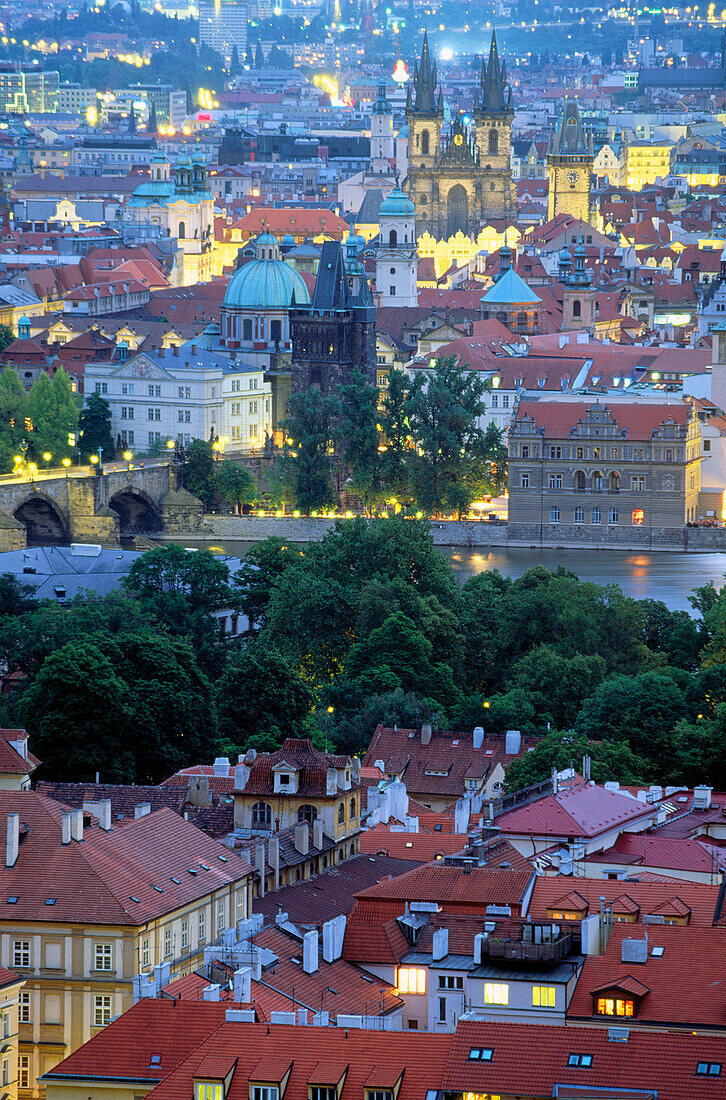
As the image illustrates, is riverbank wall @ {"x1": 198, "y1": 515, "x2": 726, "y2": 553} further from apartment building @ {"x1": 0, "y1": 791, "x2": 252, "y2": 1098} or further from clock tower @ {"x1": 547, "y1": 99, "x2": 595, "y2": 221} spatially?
clock tower @ {"x1": 547, "y1": 99, "x2": 595, "y2": 221}

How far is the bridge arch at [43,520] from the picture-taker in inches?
3413

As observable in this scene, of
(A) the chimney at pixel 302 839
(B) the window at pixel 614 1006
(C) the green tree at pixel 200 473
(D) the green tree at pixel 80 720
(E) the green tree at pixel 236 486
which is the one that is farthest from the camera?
(C) the green tree at pixel 200 473

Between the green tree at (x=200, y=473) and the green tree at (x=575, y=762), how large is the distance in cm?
4363

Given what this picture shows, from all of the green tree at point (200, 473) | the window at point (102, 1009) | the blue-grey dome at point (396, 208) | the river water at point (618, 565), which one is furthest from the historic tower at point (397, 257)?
the window at point (102, 1009)

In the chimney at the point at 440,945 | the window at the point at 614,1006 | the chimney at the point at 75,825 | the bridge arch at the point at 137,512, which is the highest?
the window at the point at 614,1006

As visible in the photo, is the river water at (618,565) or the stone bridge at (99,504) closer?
the river water at (618,565)

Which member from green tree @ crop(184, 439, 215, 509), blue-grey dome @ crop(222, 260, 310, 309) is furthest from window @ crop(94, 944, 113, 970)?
blue-grey dome @ crop(222, 260, 310, 309)

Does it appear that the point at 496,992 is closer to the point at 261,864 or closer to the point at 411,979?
the point at 411,979

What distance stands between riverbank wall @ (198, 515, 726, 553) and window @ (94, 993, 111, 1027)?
168ft

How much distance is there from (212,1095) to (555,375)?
A: 6801cm

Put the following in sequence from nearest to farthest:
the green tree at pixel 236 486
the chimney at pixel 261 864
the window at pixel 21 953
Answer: the window at pixel 21 953 < the chimney at pixel 261 864 < the green tree at pixel 236 486

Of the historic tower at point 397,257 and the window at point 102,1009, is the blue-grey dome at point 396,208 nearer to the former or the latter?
the historic tower at point 397,257

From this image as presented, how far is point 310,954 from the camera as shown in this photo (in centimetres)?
3141

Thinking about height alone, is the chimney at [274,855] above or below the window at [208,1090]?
below
